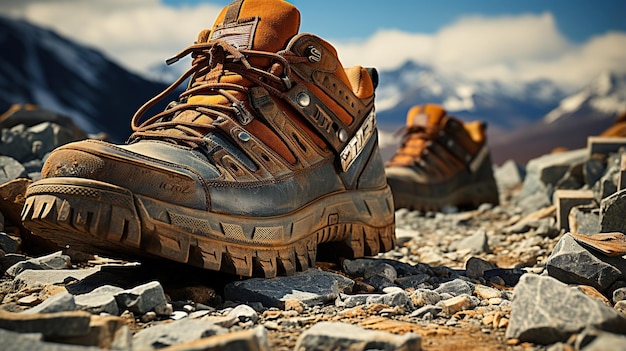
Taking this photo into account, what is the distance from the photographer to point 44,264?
230cm

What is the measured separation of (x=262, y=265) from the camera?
214 cm

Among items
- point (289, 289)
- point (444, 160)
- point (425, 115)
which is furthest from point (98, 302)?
point (425, 115)

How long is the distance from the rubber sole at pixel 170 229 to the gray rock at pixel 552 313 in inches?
33.8

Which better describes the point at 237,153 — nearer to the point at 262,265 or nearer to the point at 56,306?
the point at 262,265

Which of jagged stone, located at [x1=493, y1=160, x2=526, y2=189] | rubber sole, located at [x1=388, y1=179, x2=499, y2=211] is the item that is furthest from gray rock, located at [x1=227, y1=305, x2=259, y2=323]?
jagged stone, located at [x1=493, y1=160, x2=526, y2=189]

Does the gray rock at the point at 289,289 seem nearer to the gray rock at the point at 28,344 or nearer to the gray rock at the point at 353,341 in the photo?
the gray rock at the point at 353,341

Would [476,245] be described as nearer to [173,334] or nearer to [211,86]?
[211,86]

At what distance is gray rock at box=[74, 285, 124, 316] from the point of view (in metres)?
1.68

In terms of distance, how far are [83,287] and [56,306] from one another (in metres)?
0.44

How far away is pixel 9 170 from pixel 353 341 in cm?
248

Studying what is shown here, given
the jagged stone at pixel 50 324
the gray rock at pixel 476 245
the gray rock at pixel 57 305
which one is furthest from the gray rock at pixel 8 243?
the gray rock at pixel 476 245

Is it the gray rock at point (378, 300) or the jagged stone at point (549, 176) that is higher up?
the jagged stone at point (549, 176)

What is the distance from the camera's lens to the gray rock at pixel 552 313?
142cm

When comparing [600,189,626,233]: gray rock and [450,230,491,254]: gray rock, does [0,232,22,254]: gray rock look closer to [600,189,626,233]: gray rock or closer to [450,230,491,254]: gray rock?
[450,230,491,254]: gray rock
